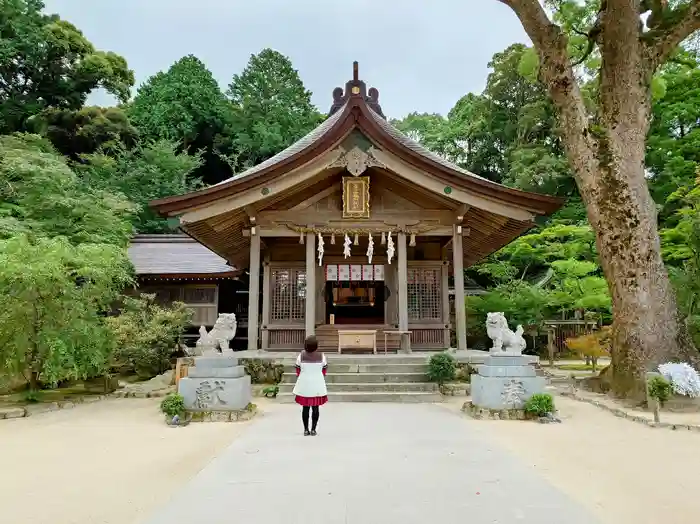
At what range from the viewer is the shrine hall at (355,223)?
10.9 metres

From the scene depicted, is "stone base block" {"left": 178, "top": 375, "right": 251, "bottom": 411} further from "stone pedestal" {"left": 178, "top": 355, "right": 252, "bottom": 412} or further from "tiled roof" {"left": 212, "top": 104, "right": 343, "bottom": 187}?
"tiled roof" {"left": 212, "top": 104, "right": 343, "bottom": 187}

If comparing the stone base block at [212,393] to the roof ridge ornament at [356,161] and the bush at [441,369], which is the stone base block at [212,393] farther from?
the roof ridge ornament at [356,161]

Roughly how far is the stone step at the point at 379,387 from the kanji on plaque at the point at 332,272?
178 inches

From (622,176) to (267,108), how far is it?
27719 millimetres

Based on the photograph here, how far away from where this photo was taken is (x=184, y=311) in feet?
46.9

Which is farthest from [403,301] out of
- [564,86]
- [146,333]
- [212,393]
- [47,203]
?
[47,203]

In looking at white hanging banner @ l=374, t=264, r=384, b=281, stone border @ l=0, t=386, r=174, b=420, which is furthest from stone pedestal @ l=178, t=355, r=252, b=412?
white hanging banner @ l=374, t=264, r=384, b=281

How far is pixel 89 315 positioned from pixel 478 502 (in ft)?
27.5

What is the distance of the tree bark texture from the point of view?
27.9 feet

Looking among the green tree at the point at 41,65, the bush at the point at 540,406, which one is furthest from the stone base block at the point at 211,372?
the green tree at the point at 41,65

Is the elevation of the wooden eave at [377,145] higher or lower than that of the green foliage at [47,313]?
higher

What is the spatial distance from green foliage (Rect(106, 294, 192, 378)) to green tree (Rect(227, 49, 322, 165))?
62.3 feet

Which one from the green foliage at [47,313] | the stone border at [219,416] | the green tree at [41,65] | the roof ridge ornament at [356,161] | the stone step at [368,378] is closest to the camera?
the stone border at [219,416]

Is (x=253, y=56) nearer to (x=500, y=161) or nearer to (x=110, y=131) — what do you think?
(x=110, y=131)
